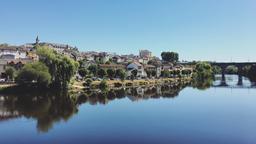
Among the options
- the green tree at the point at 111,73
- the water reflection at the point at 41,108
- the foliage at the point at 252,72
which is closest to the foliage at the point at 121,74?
the green tree at the point at 111,73

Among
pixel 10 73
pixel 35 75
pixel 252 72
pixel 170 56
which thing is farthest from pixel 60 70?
pixel 170 56

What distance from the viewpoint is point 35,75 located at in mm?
53219

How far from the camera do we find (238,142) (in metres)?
23.3

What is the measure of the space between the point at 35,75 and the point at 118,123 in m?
27.1

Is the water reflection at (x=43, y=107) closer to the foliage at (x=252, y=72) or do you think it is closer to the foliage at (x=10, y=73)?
the foliage at (x=10, y=73)

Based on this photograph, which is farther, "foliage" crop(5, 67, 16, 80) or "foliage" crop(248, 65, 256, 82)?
"foliage" crop(248, 65, 256, 82)

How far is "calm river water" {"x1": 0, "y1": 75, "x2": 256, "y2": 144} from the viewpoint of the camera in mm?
24141

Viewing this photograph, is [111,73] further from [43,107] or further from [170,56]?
[170,56]

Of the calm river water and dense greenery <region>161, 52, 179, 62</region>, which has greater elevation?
dense greenery <region>161, 52, 179, 62</region>

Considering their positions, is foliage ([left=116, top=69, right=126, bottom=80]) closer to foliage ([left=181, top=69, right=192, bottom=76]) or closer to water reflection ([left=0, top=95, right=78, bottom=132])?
water reflection ([left=0, top=95, right=78, bottom=132])

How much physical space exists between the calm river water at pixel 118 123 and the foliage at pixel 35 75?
9.15 metres

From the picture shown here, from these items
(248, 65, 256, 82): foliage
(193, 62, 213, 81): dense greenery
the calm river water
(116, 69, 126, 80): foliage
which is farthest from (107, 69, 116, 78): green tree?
(248, 65, 256, 82): foliage

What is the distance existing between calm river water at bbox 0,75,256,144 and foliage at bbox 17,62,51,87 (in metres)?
9.15

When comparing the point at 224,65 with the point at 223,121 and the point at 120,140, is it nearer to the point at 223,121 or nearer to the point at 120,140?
the point at 223,121
